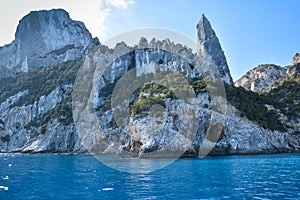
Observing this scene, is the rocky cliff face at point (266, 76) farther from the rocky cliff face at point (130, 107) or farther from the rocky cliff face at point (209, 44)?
the rocky cliff face at point (130, 107)

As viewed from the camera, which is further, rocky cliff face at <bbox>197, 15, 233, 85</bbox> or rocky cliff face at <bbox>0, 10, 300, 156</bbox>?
rocky cliff face at <bbox>197, 15, 233, 85</bbox>

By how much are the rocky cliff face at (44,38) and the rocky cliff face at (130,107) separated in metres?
0.59

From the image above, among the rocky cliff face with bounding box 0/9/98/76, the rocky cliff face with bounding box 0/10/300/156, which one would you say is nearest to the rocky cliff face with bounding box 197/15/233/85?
the rocky cliff face with bounding box 0/10/300/156

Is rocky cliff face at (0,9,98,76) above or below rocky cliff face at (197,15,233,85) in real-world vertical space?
above

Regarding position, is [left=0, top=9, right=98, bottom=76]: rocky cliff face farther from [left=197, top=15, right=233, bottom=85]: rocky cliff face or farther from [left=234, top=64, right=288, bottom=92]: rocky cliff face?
[left=234, top=64, right=288, bottom=92]: rocky cliff face

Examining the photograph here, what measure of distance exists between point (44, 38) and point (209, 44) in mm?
99626

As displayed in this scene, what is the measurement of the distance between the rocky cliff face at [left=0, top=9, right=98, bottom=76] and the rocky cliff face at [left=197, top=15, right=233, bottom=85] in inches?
2679

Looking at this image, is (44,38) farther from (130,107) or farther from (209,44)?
(130,107)

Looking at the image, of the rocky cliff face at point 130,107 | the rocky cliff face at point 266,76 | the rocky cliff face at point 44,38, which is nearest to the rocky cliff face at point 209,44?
the rocky cliff face at point 130,107

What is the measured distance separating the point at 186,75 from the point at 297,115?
116 feet

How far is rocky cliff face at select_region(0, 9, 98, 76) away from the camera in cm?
17412

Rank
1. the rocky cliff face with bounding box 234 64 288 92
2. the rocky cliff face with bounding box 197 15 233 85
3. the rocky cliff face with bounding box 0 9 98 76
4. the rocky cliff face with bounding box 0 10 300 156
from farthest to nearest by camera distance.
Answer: the rocky cliff face with bounding box 0 9 98 76 → the rocky cliff face with bounding box 234 64 288 92 → the rocky cliff face with bounding box 197 15 233 85 → the rocky cliff face with bounding box 0 10 300 156

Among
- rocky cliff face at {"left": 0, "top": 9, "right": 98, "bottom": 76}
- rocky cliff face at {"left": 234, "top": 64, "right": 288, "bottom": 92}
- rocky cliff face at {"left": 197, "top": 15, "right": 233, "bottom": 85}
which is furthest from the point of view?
rocky cliff face at {"left": 0, "top": 9, "right": 98, "bottom": 76}

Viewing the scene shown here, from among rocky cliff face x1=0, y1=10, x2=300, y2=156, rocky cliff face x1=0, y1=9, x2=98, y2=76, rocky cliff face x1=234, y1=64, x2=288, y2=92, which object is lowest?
rocky cliff face x1=0, y1=10, x2=300, y2=156
